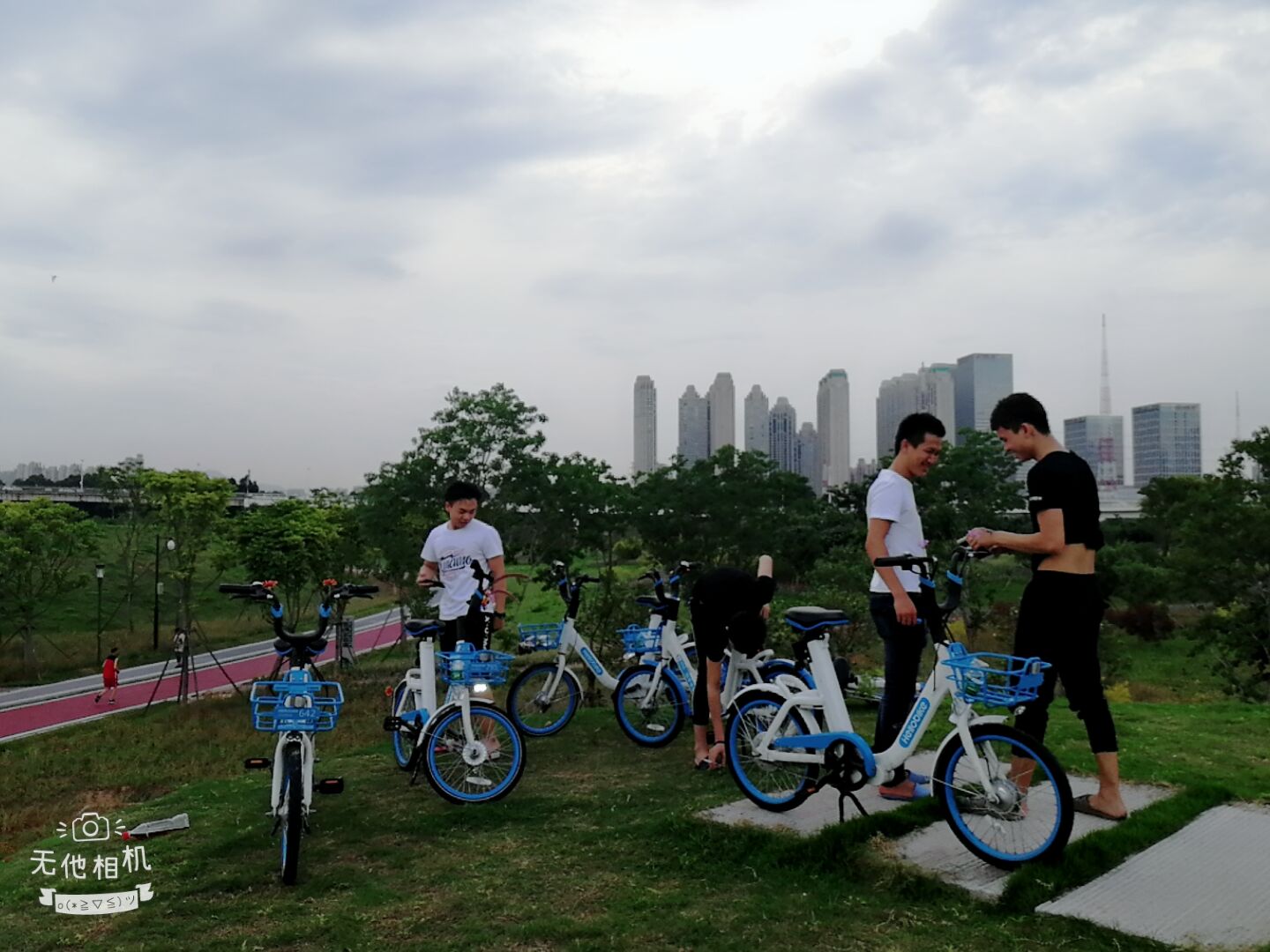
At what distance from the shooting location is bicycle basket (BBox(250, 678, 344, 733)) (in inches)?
153

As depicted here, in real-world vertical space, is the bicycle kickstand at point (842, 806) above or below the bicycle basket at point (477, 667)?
below

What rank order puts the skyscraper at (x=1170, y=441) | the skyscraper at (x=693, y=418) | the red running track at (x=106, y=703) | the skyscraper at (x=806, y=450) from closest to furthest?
the red running track at (x=106, y=703) → the skyscraper at (x=693, y=418) → the skyscraper at (x=806, y=450) → the skyscraper at (x=1170, y=441)

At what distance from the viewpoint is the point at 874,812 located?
398cm

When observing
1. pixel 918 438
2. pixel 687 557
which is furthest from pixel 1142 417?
pixel 918 438

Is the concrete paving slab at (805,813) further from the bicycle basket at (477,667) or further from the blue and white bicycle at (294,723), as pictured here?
the blue and white bicycle at (294,723)

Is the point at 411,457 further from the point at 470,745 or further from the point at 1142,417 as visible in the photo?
the point at 1142,417

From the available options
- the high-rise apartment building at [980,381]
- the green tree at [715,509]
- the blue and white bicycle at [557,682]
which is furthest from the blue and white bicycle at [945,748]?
the high-rise apartment building at [980,381]

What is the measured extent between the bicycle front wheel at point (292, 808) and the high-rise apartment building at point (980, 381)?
88.8 ft

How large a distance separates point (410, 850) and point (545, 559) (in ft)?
48.9

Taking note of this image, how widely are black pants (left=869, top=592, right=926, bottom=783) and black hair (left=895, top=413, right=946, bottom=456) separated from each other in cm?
74

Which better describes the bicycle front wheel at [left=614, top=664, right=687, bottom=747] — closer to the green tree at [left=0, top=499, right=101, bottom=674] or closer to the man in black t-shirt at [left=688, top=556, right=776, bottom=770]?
the man in black t-shirt at [left=688, top=556, right=776, bottom=770]

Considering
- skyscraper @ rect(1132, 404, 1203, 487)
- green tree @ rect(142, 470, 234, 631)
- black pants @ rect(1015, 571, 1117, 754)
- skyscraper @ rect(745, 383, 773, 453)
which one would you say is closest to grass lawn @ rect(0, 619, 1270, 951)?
black pants @ rect(1015, 571, 1117, 754)

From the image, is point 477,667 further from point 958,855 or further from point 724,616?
point 958,855

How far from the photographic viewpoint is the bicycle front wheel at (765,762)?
416cm
